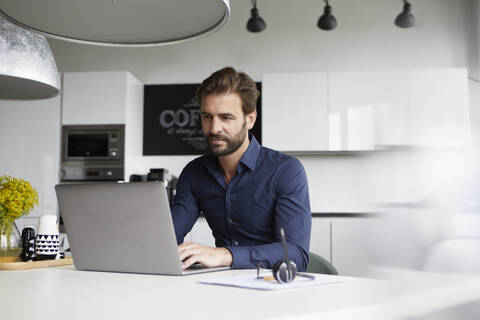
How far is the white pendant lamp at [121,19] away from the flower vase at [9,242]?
72 cm

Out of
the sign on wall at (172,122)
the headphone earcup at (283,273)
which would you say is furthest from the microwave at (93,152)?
the headphone earcup at (283,273)

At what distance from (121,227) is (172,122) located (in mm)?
3525

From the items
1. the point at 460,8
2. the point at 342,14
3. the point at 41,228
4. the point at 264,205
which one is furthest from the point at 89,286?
the point at 460,8

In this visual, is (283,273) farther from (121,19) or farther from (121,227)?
(121,19)

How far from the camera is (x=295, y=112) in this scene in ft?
13.8

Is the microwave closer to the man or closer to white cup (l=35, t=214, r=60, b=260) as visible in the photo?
the man

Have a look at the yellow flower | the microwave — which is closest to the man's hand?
the yellow flower

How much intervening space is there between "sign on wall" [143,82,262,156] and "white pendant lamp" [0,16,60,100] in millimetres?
2728

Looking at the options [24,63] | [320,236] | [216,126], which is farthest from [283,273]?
[320,236]

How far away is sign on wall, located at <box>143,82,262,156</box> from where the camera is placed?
15.4 ft

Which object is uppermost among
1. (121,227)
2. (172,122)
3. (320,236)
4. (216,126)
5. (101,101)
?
(101,101)

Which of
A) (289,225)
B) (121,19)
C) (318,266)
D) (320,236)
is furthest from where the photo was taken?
(320,236)

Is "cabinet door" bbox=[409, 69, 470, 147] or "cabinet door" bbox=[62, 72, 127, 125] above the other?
"cabinet door" bbox=[62, 72, 127, 125]

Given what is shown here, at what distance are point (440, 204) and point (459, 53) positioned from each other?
4720mm
